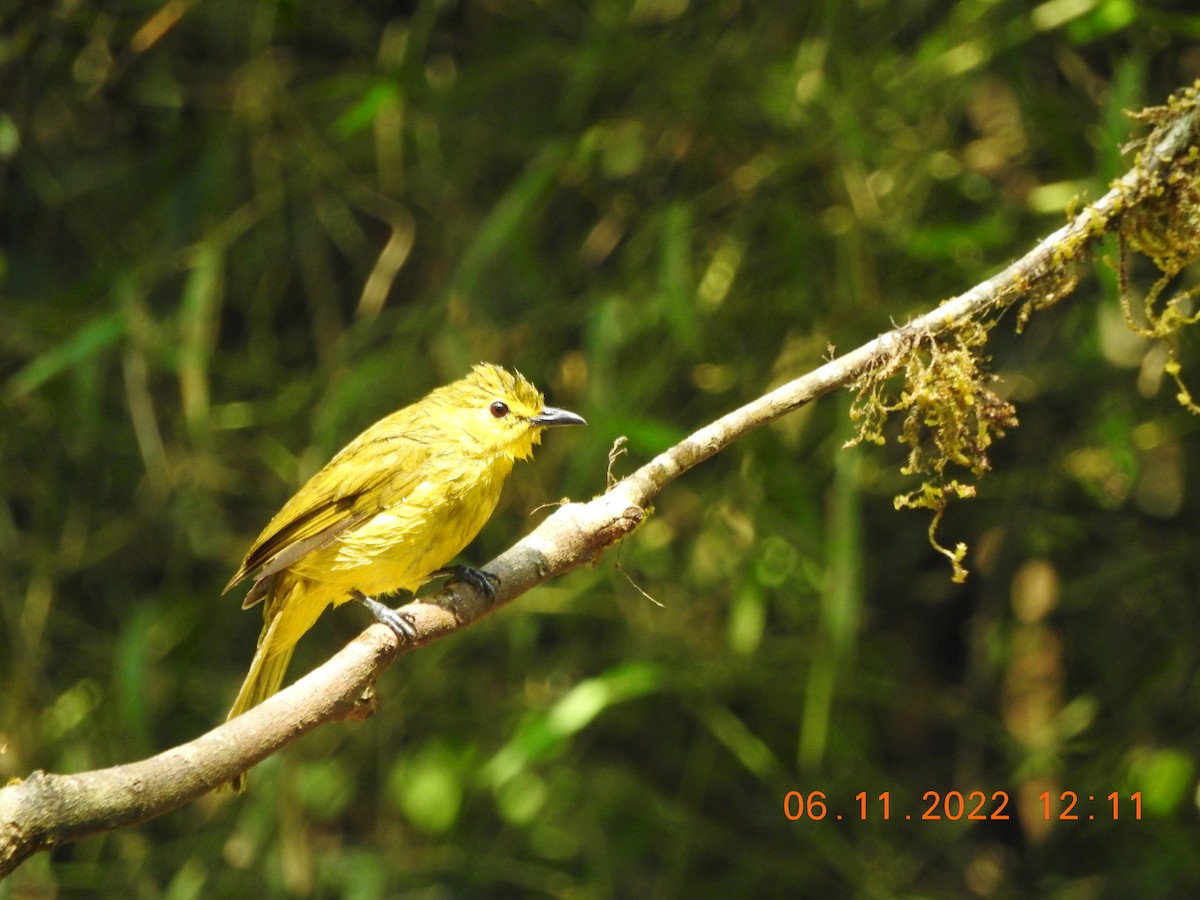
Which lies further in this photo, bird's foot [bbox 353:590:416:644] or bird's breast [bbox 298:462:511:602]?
bird's breast [bbox 298:462:511:602]

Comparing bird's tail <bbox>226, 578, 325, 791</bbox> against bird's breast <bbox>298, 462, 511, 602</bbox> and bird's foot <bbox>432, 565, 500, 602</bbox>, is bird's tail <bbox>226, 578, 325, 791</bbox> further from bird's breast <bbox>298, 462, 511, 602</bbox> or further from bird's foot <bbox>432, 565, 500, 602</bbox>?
bird's foot <bbox>432, 565, 500, 602</bbox>

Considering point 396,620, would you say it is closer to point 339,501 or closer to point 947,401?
point 339,501

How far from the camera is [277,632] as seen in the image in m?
2.78

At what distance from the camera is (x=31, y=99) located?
3.66 meters

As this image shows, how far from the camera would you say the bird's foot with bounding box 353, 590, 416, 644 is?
201cm

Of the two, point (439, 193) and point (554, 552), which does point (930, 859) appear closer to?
point (554, 552)

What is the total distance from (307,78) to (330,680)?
8.28 ft

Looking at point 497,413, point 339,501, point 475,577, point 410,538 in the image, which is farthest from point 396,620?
point 497,413

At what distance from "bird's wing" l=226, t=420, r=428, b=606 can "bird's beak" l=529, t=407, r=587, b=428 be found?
0.86ft

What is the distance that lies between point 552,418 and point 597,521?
0.96 m
